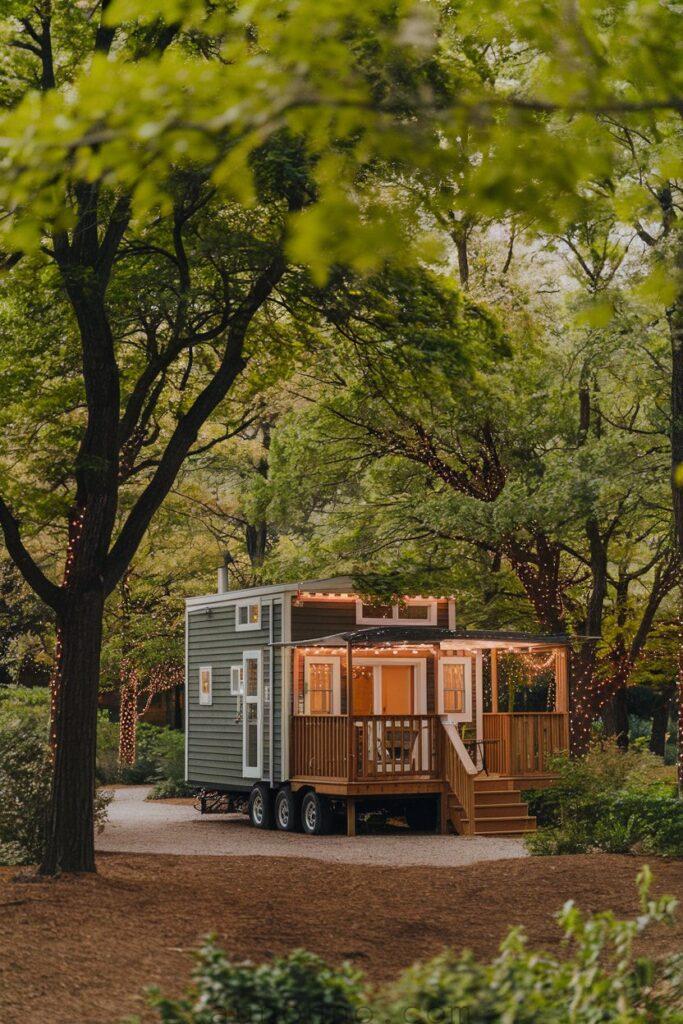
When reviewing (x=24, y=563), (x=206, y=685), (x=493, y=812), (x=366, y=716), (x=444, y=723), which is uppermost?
(x=24, y=563)

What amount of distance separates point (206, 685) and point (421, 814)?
5.24 m

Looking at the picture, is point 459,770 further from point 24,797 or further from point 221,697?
point 24,797

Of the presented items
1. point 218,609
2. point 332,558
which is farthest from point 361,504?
point 218,609

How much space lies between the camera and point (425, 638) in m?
18.0

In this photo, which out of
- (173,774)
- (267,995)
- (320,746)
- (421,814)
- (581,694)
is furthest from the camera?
(173,774)

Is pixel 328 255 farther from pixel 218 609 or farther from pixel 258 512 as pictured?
pixel 258 512

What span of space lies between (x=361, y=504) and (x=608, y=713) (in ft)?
28.6

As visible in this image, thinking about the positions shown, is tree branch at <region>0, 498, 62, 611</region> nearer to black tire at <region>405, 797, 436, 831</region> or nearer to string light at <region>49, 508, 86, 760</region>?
string light at <region>49, 508, 86, 760</region>

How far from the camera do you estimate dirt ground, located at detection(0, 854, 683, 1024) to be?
24.1ft

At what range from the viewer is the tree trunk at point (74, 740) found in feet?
37.6

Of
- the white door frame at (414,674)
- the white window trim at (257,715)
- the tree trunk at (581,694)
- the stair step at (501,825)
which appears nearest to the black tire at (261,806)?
the white window trim at (257,715)

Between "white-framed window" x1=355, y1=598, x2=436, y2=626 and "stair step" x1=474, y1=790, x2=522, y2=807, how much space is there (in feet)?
9.92

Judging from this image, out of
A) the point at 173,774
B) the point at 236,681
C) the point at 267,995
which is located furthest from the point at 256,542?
the point at 267,995

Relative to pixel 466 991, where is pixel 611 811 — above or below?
below
